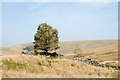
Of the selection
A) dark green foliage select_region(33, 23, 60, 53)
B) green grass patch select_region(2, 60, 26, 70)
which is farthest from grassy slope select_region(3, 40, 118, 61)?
green grass patch select_region(2, 60, 26, 70)

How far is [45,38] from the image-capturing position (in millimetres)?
56375

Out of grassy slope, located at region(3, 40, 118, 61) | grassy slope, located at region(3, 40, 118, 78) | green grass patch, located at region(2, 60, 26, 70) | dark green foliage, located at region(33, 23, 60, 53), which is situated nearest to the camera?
grassy slope, located at region(3, 40, 118, 78)

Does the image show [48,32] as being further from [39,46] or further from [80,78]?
[80,78]

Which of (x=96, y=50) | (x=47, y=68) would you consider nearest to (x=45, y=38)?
(x=47, y=68)

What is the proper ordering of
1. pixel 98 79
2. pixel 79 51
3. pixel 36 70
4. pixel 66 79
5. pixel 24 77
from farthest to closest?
pixel 79 51, pixel 36 70, pixel 98 79, pixel 66 79, pixel 24 77

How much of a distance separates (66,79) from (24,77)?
3089 millimetres

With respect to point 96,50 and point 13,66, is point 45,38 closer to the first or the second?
point 13,66

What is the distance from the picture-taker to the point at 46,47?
5641cm

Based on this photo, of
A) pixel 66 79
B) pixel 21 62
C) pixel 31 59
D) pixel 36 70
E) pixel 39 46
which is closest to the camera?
pixel 66 79

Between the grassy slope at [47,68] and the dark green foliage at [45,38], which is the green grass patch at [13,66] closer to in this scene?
the grassy slope at [47,68]

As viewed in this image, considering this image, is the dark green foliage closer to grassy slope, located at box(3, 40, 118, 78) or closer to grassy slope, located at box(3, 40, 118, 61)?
grassy slope, located at box(3, 40, 118, 61)

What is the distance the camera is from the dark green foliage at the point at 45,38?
5578cm

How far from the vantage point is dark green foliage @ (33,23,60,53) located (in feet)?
183

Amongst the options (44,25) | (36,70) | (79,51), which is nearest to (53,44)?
(44,25)
